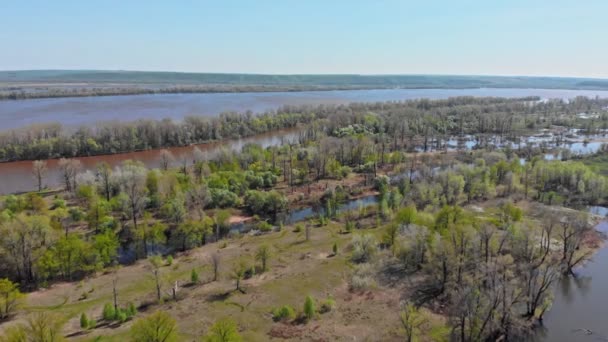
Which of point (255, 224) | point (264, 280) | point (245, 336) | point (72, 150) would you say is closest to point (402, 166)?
point (255, 224)

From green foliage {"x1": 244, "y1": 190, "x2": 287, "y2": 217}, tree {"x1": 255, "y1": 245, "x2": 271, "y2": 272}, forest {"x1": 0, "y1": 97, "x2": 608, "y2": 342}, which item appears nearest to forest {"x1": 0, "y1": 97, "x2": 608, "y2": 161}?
forest {"x1": 0, "y1": 97, "x2": 608, "y2": 342}

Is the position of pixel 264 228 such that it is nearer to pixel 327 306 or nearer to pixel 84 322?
pixel 327 306

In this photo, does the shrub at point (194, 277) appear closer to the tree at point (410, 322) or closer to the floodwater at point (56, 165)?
the tree at point (410, 322)

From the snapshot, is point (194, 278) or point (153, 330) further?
point (194, 278)

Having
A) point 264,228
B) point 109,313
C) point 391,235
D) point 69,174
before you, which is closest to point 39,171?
point 69,174

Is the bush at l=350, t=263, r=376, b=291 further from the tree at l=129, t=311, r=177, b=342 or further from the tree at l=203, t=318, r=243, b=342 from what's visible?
the tree at l=129, t=311, r=177, b=342

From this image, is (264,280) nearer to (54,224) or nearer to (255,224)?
(255,224)
